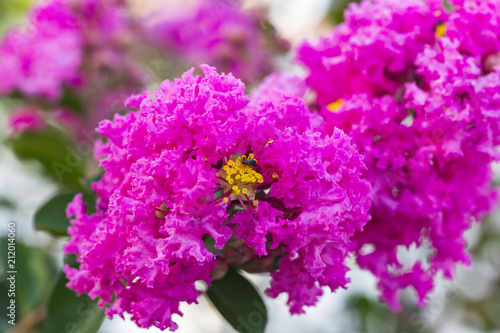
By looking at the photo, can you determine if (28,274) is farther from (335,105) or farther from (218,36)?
(335,105)

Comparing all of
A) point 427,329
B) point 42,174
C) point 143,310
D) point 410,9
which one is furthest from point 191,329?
point 410,9

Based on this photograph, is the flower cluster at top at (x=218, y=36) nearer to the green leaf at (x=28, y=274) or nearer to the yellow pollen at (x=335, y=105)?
the yellow pollen at (x=335, y=105)

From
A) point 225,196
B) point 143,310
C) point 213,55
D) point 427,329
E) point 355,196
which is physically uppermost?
point 213,55

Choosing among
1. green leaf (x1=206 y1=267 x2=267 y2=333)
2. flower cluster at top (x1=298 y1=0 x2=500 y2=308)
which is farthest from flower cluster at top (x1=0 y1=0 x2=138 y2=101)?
green leaf (x1=206 y1=267 x2=267 y2=333)

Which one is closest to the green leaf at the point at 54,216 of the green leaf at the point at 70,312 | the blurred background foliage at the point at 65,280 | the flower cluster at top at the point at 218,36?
the blurred background foliage at the point at 65,280

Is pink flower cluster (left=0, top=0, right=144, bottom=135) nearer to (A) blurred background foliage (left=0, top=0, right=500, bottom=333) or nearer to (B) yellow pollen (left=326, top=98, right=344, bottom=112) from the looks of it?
(A) blurred background foliage (left=0, top=0, right=500, bottom=333)

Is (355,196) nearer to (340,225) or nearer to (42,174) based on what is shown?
(340,225)

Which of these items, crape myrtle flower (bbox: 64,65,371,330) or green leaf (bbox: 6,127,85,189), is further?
green leaf (bbox: 6,127,85,189)
